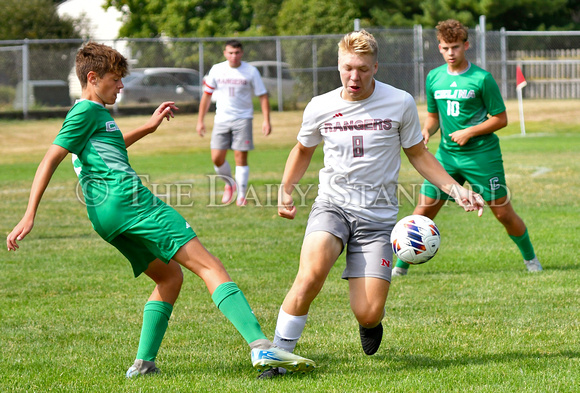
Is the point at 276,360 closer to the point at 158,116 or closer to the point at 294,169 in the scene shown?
the point at 294,169

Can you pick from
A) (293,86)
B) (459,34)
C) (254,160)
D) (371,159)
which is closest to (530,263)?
(459,34)

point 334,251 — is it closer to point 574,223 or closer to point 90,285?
point 90,285

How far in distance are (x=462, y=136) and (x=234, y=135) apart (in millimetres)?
5459

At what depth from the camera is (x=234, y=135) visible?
1188 centimetres

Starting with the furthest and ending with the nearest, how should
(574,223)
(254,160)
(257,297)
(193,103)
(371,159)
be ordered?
(193,103) → (254,160) → (574,223) → (257,297) → (371,159)

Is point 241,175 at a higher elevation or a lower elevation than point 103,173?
lower

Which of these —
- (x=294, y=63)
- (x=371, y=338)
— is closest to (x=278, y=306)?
(x=371, y=338)

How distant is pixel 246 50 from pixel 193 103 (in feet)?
8.59

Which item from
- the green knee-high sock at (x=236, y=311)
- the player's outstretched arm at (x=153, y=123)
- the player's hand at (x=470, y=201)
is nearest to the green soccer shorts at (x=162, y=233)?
the green knee-high sock at (x=236, y=311)

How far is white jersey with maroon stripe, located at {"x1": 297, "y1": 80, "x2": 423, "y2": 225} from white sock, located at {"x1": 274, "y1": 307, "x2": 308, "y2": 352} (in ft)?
2.38

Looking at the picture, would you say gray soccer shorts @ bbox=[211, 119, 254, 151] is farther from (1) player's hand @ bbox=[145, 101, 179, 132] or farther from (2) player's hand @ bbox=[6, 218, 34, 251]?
(2) player's hand @ bbox=[6, 218, 34, 251]

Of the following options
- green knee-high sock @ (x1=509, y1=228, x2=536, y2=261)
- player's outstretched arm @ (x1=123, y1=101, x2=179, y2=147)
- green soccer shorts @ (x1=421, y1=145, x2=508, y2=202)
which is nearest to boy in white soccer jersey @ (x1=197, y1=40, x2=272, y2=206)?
green soccer shorts @ (x1=421, y1=145, x2=508, y2=202)

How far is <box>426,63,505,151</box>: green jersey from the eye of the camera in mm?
7082

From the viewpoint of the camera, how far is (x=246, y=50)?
26.7 metres
